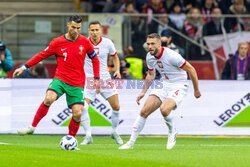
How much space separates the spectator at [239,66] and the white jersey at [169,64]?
537 centimetres

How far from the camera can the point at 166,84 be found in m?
11.4

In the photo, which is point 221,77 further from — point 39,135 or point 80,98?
point 80,98

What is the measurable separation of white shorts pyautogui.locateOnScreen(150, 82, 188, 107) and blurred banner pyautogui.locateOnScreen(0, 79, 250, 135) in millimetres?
3750

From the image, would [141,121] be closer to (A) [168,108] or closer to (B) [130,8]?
(A) [168,108]

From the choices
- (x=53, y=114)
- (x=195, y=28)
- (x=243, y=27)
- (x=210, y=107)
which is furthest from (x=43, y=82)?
(x=243, y=27)

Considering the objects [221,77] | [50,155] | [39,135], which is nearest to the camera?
[50,155]

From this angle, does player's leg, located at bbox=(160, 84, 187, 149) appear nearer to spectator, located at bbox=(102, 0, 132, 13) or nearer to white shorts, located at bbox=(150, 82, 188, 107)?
white shorts, located at bbox=(150, 82, 188, 107)

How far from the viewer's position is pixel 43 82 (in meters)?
15.3

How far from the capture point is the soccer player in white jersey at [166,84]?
11.0 meters

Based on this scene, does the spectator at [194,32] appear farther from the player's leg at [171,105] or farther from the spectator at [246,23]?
the player's leg at [171,105]

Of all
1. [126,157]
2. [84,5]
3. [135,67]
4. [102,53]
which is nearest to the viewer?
[126,157]

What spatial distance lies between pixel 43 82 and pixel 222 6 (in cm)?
711

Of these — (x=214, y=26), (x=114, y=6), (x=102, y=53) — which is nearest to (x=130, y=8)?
(x=114, y=6)

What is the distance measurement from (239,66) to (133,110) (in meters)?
3.31
